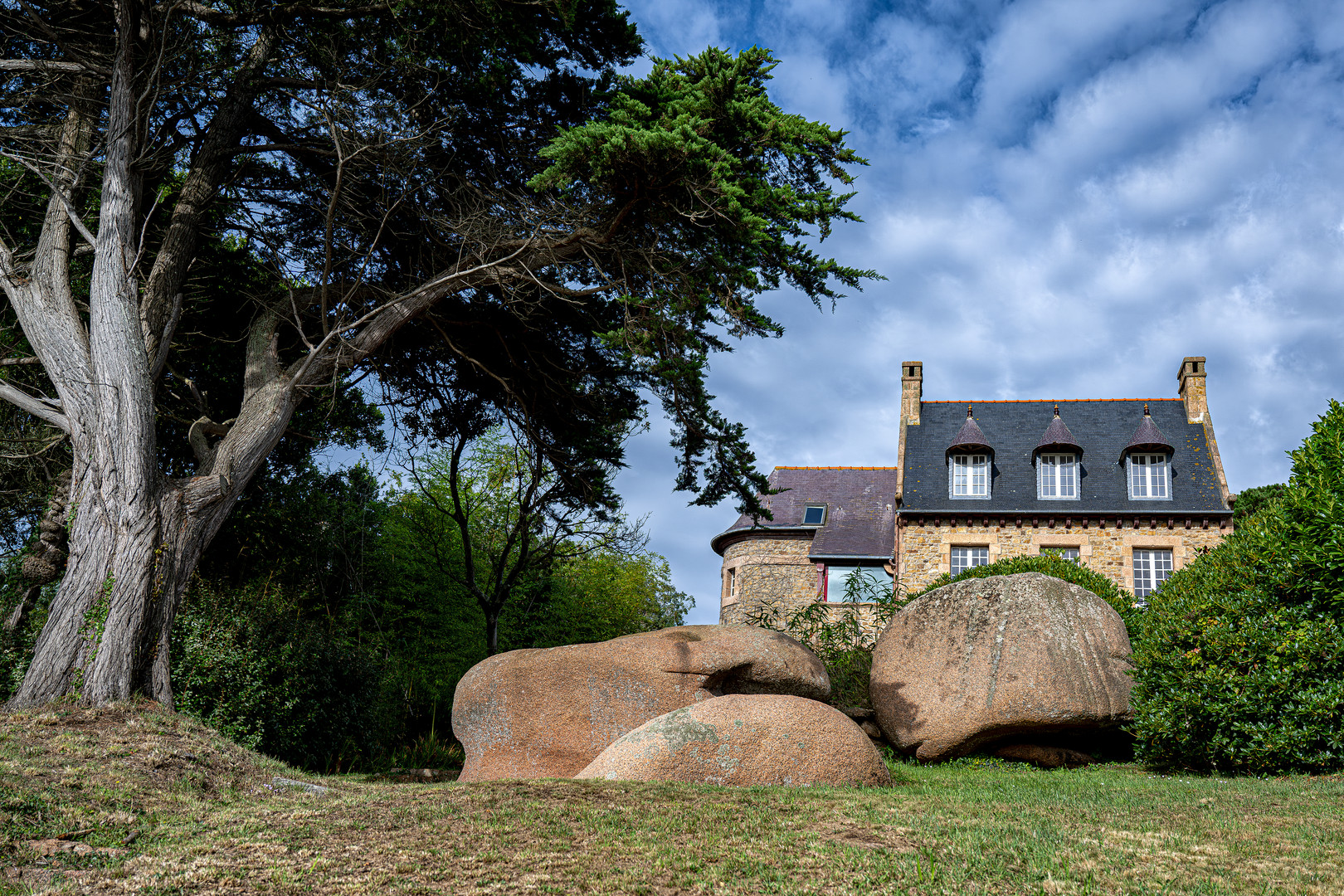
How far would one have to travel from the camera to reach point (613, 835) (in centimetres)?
524

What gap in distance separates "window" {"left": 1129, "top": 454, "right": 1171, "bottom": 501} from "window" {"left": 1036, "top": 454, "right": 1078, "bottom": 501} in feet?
4.97

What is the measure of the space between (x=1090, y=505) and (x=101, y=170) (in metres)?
24.2

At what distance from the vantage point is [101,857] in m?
4.84

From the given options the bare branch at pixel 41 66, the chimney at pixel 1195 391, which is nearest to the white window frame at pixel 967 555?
the chimney at pixel 1195 391

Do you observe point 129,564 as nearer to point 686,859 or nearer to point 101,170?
point 101,170

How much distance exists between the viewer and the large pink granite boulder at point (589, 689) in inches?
379

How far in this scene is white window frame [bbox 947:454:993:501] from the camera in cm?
2586

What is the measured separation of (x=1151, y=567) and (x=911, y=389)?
852 centimetres

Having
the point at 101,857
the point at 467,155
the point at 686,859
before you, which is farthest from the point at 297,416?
the point at 686,859

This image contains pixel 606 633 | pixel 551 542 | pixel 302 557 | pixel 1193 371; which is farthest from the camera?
pixel 1193 371

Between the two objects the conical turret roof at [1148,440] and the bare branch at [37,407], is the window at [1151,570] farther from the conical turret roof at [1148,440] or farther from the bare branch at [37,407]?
the bare branch at [37,407]

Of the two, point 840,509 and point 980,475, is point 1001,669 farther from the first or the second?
point 840,509

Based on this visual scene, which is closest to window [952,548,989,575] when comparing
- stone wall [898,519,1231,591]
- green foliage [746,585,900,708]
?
stone wall [898,519,1231,591]

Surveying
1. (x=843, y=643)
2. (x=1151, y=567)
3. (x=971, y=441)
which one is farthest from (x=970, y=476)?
(x=843, y=643)
